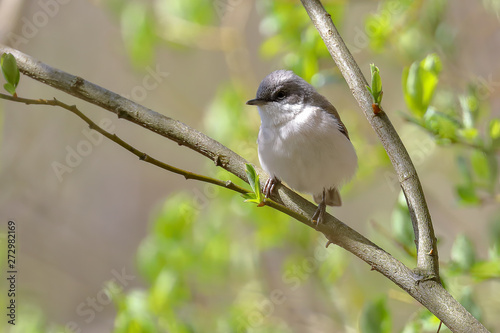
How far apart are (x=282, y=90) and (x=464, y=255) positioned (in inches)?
38.7

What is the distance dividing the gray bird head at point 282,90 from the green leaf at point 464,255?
2.87 feet

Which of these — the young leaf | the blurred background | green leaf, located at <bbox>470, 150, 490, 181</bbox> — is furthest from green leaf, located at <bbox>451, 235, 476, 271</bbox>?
the young leaf

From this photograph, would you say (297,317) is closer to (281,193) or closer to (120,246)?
(281,193)

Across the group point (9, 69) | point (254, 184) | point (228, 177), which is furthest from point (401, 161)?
point (228, 177)

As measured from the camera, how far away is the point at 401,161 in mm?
1166

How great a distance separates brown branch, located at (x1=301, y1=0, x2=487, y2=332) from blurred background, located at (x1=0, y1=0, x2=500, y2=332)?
297 mm

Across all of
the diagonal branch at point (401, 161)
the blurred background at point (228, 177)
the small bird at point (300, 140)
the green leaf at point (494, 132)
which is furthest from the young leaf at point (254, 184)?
the green leaf at point (494, 132)

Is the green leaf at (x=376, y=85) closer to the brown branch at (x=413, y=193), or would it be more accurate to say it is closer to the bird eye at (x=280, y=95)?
the brown branch at (x=413, y=193)

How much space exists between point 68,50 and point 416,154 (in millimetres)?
2804

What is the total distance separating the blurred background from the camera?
68.7 inches

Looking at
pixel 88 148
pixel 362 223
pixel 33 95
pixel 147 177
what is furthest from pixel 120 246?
pixel 362 223

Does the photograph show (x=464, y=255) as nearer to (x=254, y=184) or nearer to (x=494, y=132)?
(x=494, y=132)

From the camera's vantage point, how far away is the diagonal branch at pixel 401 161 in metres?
1.14

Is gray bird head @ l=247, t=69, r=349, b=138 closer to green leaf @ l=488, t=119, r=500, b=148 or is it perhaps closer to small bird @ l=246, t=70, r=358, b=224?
small bird @ l=246, t=70, r=358, b=224
